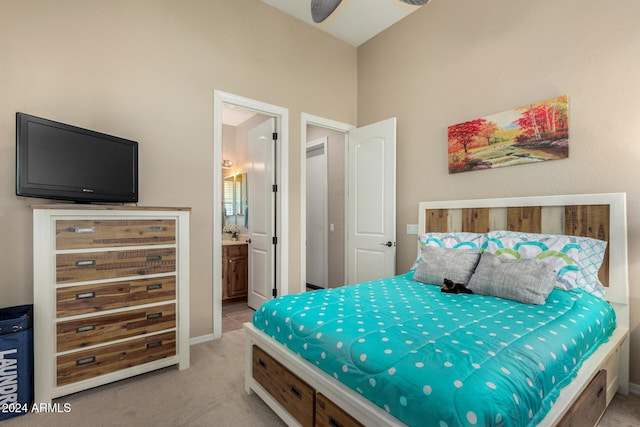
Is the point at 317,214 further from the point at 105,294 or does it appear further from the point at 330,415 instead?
the point at 330,415

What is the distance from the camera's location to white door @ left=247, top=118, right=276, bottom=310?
3654 millimetres

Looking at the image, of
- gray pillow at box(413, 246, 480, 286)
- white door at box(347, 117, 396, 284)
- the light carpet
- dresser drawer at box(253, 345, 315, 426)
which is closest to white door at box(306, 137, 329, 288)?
white door at box(347, 117, 396, 284)

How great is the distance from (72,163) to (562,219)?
351 cm

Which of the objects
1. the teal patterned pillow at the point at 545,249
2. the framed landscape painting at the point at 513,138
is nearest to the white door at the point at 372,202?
the framed landscape painting at the point at 513,138

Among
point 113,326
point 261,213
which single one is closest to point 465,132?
point 261,213

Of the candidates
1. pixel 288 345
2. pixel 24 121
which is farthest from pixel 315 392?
pixel 24 121

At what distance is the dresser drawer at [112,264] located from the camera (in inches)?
77.5

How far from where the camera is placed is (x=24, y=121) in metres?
1.87

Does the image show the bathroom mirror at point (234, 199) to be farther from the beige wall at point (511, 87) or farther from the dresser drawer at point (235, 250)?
the beige wall at point (511, 87)

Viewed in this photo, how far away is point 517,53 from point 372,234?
2169 mm

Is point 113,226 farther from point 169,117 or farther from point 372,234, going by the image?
point 372,234

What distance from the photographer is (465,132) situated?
3016 mm

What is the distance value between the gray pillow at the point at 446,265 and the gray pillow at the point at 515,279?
10cm

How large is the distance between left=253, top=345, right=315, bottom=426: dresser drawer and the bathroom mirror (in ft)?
11.3
